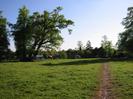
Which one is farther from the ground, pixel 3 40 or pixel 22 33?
pixel 22 33

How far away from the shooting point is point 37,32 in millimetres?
74750

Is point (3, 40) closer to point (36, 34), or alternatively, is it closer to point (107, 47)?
point (36, 34)

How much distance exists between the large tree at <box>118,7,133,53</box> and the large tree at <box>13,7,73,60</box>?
48.3 feet

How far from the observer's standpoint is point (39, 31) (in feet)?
246

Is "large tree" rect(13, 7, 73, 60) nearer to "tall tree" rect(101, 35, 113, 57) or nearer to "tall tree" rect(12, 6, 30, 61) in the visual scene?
"tall tree" rect(12, 6, 30, 61)

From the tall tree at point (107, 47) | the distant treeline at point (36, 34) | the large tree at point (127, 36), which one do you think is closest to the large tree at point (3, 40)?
the distant treeline at point (36, 34)

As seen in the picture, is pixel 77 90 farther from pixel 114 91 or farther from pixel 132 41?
pixel 132 41

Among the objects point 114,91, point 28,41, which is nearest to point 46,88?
point 114,91

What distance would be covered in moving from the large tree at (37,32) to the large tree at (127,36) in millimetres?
14712

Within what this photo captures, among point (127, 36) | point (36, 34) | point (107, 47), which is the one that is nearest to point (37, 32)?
point (36, 34)

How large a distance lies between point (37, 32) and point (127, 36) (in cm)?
2425

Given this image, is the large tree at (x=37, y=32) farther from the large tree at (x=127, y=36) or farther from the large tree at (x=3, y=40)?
the large tree at (x=127, y=36)

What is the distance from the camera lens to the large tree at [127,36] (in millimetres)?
74562

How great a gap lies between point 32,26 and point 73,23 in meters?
11.2
